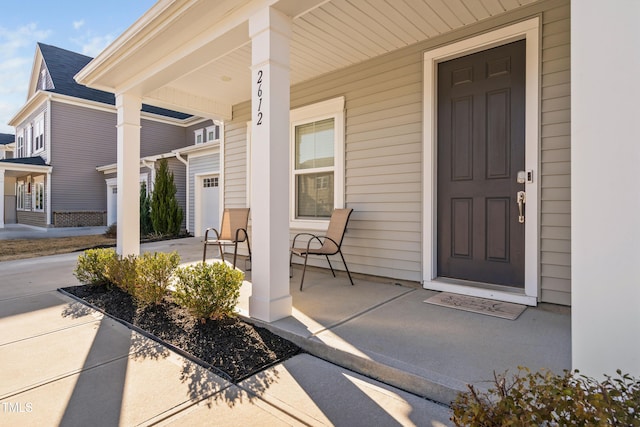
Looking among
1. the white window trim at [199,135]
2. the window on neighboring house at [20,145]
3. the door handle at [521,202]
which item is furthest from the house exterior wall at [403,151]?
the window on neighboring house at [20,145]

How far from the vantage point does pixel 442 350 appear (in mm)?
2104

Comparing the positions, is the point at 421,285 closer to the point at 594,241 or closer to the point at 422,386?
the point at 422,386

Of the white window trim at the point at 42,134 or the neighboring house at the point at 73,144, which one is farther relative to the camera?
the white window trim at the point at 42,134

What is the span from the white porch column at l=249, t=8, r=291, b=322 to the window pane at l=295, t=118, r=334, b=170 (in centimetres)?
178

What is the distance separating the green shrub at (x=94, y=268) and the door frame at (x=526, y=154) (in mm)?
3369

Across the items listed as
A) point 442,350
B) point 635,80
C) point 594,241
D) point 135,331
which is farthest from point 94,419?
point 635,80

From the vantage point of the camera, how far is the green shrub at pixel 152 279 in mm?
3129

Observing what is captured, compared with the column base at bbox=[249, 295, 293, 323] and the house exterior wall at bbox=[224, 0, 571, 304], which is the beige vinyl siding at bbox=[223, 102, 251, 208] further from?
the column base at bbox=[249, 295, 293, 323]

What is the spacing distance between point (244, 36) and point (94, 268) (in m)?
2.86

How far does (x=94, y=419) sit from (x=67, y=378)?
533 mm

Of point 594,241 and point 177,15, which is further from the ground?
point 177,15

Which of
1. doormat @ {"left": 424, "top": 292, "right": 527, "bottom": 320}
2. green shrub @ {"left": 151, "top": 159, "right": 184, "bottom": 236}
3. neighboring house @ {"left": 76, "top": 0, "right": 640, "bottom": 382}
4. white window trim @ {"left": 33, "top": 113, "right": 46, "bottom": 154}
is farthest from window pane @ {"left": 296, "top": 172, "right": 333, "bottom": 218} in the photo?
white window trim @ {"left": 33, "top": 113, "right": 46, "bottom": 154}

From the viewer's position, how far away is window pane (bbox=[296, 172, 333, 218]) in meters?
4.47

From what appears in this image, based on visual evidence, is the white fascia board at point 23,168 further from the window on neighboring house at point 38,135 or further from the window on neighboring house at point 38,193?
the window on neighboring house at point 38,193
